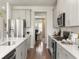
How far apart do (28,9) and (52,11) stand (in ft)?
4.97

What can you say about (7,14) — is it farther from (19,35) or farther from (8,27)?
(19,35)

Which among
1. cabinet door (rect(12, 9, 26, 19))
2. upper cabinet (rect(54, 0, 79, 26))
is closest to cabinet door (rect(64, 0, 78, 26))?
upper cabinet (rect(54, 0, 79, 26))

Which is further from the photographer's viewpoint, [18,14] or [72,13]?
[18,14]

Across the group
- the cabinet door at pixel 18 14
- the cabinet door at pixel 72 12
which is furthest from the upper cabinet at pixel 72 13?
the cabinet door at pixel 18 14

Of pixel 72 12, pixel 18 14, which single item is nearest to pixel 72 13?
pixel 72 12

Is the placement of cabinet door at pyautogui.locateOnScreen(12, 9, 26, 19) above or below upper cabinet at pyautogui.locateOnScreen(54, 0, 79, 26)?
above

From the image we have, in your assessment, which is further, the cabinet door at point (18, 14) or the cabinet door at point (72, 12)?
the cabinet door at point (18, 14)

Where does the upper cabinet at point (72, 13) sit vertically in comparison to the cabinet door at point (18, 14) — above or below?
below

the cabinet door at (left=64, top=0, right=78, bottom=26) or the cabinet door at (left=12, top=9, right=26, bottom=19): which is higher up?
the cabinet door at (left=12, top=9, right=26, bottom=19)

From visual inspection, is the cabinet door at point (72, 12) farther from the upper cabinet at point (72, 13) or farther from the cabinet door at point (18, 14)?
the cabinet door at point (18, 14)

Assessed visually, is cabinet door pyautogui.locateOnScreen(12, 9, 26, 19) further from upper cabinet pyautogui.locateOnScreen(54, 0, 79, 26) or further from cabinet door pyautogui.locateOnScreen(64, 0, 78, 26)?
cabinet door pyautogui.locateOnScreen(64, 0, 78, 26)

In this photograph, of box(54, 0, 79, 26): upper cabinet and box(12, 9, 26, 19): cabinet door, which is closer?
box(54, 0, 79, 26): upper cabinet

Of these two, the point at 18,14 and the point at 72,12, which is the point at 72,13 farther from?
the point at 18,14

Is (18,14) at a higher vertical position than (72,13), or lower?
higher
